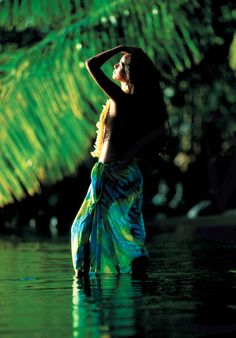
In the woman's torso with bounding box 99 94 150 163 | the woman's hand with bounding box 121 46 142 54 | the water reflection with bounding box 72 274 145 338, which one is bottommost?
the water reflection with bounding box 72 274 145 338

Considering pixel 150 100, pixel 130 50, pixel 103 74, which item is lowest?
pixel 150 100

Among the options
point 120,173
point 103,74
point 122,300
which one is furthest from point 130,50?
point 122,300

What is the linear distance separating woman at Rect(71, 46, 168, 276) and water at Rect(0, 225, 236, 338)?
20 centimetres

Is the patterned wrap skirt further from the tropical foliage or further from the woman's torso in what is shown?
the tropical foliage

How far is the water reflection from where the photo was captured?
24.5 ft

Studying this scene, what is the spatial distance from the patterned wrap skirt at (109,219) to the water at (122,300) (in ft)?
0.54

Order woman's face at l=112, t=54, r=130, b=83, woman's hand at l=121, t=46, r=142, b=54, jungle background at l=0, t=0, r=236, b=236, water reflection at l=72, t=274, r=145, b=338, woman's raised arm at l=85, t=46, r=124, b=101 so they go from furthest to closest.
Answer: woman's face at l=112, t=54, r=130, b=83 < woman's hand at l=121, t=46, r=142, b=54 < woman's raised arm at l=85, t=46, r=124, b=101 < jungle background at l=0, t=0, r=236, b=236 < water reflection at l=72, t=274, r=145, b=338

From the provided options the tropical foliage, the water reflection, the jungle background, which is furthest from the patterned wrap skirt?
the tropical foliage

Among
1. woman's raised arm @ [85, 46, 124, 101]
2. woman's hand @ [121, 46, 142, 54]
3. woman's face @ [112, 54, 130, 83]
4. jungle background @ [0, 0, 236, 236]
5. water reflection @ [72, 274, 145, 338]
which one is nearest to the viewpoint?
water reflection @ [72, 274, 145, 338]

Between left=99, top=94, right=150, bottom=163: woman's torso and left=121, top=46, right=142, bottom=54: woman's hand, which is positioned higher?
left=121, top=46, right=142, bottom=54: woman's hand

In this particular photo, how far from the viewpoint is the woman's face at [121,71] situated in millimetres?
10531

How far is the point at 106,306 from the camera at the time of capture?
8.67 meters

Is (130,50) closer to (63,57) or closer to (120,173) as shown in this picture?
(120,173)

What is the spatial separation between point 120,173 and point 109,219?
0.31m
